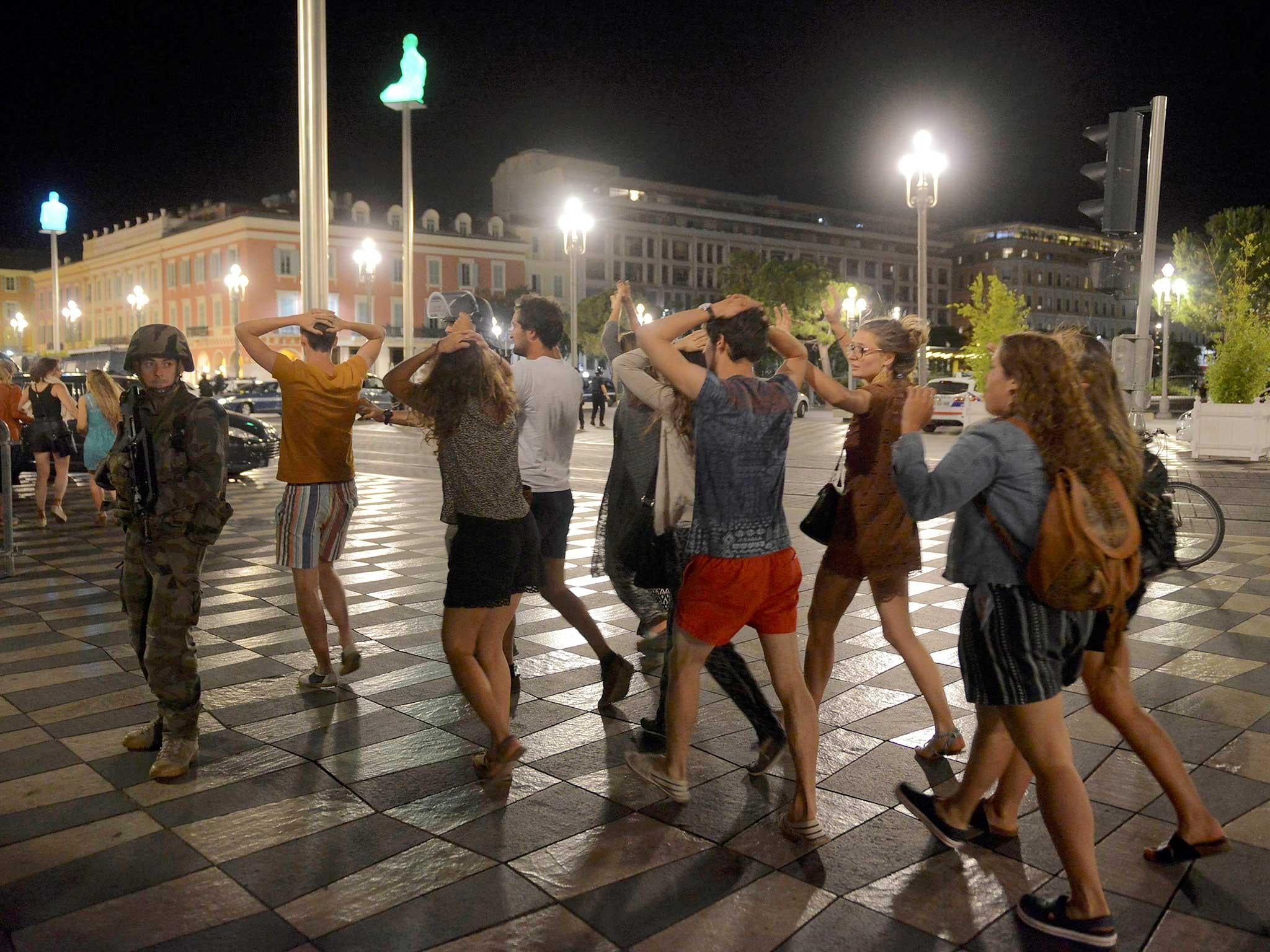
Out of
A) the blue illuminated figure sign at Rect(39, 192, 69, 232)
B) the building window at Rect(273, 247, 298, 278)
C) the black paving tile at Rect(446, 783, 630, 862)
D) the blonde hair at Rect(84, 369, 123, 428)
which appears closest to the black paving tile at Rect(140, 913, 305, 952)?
the black paving tile at Rect(446, 783, 630, 862)

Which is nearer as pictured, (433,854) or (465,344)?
(433,854)

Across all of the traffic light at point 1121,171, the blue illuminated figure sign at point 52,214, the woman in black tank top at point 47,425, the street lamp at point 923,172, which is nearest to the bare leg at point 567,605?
the traffic light at point 1121,171

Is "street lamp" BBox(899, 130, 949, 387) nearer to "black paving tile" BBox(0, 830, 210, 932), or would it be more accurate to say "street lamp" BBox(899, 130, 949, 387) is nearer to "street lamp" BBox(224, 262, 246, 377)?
"black paving tile" BBox(0, 830, 210, 932)

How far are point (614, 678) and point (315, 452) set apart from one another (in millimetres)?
1673


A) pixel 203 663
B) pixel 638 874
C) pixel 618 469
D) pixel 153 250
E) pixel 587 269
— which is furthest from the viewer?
pixel 587 269

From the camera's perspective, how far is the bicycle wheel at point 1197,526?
7977 mm

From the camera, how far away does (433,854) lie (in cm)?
322

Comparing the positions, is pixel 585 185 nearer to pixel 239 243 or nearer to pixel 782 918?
pixel 239 243

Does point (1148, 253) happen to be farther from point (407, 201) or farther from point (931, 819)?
point (407, 201)

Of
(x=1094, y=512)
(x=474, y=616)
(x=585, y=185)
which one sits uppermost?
(x=585, y=185)

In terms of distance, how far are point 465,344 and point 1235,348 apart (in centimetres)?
1701

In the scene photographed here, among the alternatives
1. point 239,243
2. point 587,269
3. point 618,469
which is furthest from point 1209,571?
point 587,269

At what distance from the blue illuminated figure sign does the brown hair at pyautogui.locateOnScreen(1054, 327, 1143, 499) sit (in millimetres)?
30231

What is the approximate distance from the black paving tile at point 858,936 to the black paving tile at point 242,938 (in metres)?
1.28
